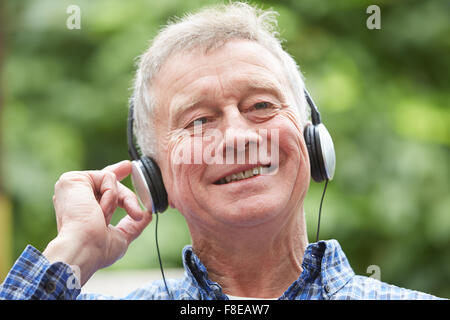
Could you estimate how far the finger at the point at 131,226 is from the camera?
5.34ft

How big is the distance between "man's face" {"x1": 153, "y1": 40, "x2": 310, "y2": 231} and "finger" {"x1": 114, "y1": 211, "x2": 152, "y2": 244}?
0.16 meters

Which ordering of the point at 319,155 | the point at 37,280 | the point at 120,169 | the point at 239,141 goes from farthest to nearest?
the point at 120,169 < the point at 319,155 < the point at 239,141 < the point at 37,280

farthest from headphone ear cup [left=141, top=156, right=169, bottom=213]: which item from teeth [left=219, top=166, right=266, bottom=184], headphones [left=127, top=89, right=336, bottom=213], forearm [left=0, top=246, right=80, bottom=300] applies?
forearm [left=0, top=246, right=80, bottom=300]

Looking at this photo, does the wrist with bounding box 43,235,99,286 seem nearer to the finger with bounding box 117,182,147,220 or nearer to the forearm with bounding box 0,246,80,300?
the forearm with bounding box 0,246,80,300

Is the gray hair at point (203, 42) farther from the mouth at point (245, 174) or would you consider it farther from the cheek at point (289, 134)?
the mouth at point (245, 174)

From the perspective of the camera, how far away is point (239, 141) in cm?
141

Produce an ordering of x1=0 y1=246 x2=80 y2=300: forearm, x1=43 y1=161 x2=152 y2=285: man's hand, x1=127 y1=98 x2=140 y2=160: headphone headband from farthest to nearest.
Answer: x1=127 y1=98 x2=140 y2=160: headphone headband < x1=43 y1=161 x2=152 y2=285: man's hand < x1=0 y1=246 x2=80 y2=300: forearm

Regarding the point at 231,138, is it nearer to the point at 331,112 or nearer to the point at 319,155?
the point at 319,155

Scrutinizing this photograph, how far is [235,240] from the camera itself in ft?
4.86

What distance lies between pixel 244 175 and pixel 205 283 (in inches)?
13.5

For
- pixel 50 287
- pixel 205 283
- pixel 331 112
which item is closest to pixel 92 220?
pixel 50 287

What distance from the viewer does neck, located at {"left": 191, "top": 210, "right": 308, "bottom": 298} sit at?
4.96 ft

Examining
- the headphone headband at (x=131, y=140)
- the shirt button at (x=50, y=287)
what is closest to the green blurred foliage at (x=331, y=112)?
the headphone headband at (x=131, y=140)

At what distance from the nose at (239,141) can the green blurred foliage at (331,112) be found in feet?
4.57
